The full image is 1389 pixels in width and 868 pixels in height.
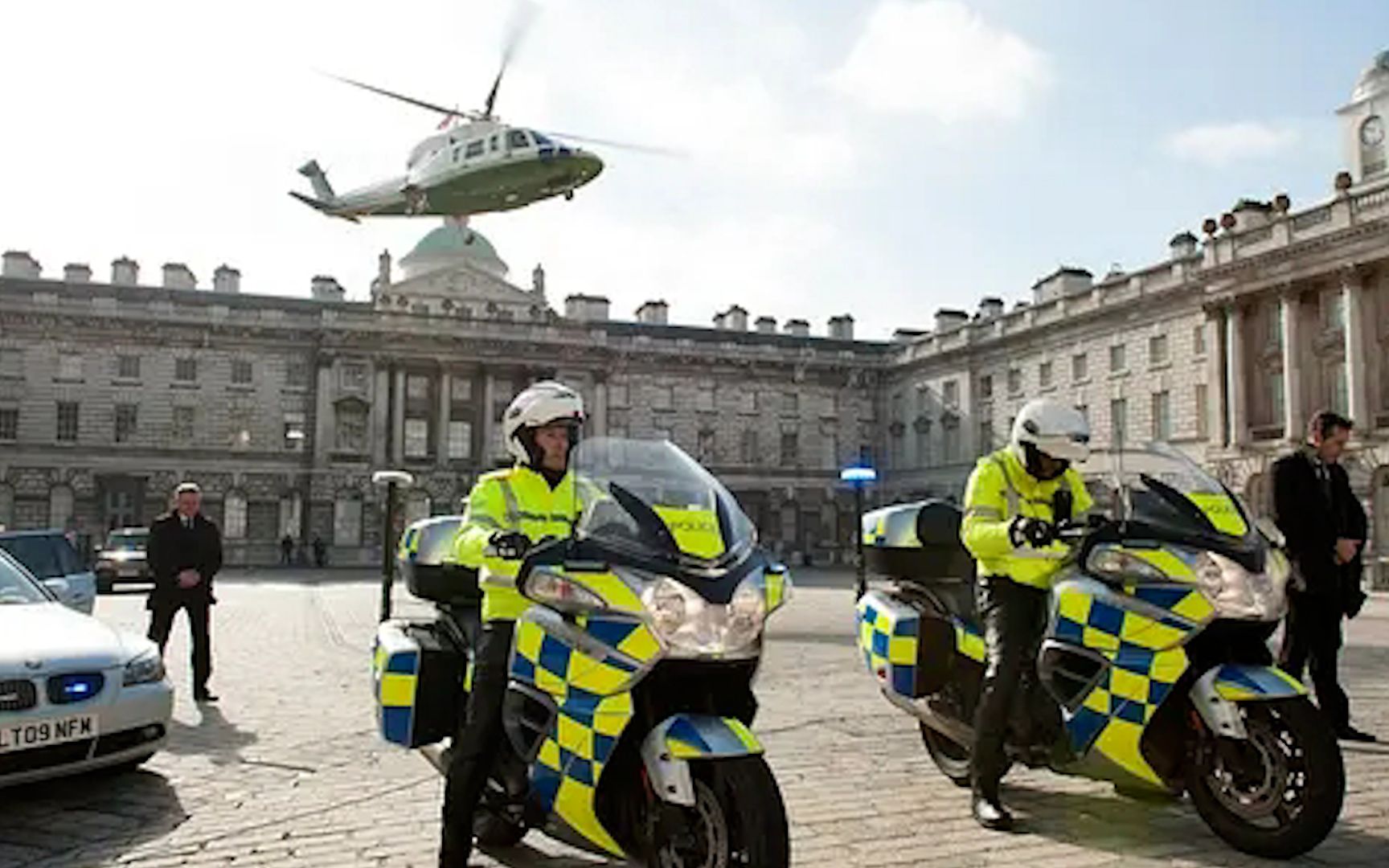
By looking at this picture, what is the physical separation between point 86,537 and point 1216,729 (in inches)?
2219

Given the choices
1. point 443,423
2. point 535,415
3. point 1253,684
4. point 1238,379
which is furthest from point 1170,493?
point 443,423

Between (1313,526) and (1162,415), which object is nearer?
(1313,526)

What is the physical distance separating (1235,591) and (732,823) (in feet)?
8.24

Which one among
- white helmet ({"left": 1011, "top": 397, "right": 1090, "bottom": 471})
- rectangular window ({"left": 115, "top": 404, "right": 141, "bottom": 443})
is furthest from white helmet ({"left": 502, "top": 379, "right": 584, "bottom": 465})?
rectangular window ({"left": 115, "top": 404, "right": 141, "bottom": 443})

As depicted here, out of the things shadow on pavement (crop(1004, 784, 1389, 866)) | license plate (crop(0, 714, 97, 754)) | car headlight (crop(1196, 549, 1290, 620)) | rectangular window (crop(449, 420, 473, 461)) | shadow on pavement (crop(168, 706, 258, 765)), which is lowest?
shadow on pavement (crop(168, 706, 258, 765))

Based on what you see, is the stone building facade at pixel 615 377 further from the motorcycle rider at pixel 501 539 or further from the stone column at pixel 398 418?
the motorcycle rider at pixel 501 539

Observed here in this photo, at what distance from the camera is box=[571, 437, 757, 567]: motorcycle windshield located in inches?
157

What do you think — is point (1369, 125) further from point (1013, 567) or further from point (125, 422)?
point (125, 422)

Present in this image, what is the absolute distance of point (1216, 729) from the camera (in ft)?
15.9

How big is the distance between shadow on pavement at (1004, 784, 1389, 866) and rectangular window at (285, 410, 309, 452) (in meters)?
59.1

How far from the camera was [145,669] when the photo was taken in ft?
21.8

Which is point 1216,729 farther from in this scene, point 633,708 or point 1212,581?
point 633,708

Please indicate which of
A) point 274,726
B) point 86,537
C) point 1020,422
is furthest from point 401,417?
point 1020,422

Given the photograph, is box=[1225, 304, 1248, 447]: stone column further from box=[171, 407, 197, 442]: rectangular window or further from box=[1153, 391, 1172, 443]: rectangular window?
box=[171, 407, 197, 442]: rectangular window
